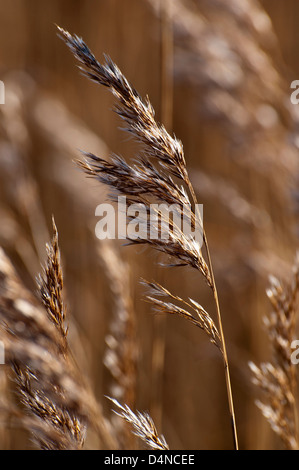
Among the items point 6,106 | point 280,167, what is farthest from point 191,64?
point 6,106

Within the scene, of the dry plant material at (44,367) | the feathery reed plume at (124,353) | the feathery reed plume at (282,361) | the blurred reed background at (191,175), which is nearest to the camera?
the dry plant material at (44,367)

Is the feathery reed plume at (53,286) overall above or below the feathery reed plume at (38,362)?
above

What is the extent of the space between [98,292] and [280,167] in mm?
759

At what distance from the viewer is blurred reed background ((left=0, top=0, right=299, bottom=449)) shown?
3.87ft

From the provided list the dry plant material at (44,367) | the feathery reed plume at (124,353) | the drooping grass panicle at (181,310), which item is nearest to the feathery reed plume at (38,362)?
the dry plant material at (44,367)

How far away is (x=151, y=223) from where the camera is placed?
0.64 metres

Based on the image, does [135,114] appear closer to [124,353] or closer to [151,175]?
[151,175]

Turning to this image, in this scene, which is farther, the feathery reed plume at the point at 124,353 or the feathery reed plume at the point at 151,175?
the feathery reed plume at the point at 124,353

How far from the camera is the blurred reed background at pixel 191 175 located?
1.18m

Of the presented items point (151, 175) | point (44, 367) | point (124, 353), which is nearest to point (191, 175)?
point (124, 353)

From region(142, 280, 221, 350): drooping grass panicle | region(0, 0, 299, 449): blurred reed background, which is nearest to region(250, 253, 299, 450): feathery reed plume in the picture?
region(142, 280, 221, 350): drooping grass panicle

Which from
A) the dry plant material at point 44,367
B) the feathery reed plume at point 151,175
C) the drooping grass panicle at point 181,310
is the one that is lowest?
the dry plant material at point 44,367

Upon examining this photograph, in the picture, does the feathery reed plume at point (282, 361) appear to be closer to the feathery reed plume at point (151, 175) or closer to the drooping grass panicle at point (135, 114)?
the feathery reed plume at point (151, 175)
